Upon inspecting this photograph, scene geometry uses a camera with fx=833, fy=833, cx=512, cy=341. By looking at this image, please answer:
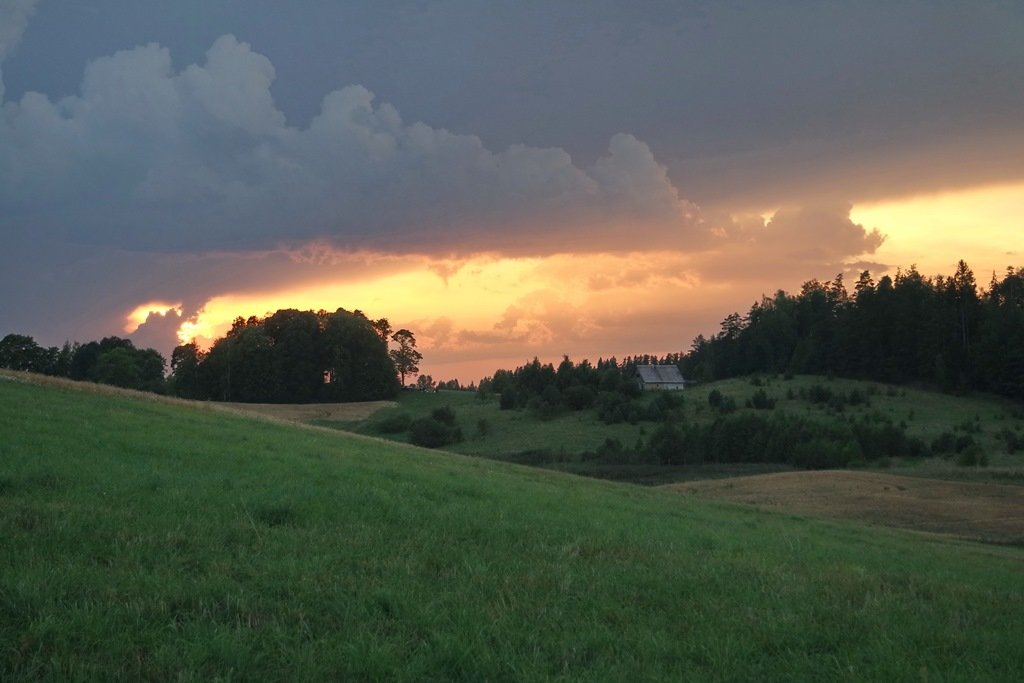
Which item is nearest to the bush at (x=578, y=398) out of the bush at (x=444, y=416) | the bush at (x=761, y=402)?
the bush at (x=444, y=416)

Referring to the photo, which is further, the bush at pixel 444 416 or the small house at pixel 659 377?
the small house at pixel 659 377

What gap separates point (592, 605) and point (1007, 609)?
516 cm

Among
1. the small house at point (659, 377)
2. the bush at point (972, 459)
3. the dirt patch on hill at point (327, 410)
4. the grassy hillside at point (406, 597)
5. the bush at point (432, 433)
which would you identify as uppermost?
the small house at point (659, 377)

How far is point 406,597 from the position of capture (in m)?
7.67

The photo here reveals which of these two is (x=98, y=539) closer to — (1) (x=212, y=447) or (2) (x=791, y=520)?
(1) (x=212, y=447)

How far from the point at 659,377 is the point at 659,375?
2.69 feet

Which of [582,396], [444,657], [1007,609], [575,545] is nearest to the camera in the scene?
[444,657]

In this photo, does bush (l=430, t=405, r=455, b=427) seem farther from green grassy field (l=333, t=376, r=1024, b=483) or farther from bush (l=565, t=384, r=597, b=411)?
bush (l=565, t=384, r=597, b=411)

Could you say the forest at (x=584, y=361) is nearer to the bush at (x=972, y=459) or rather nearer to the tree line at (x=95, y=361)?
the tree line at (x=95, y=361)

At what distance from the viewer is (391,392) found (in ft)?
412

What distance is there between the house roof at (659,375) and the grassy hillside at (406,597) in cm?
12670

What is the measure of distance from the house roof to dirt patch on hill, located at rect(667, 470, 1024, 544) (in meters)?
80.4

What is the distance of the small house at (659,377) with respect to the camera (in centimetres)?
13838

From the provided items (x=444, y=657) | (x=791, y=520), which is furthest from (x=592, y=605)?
(x=791, y=520)
